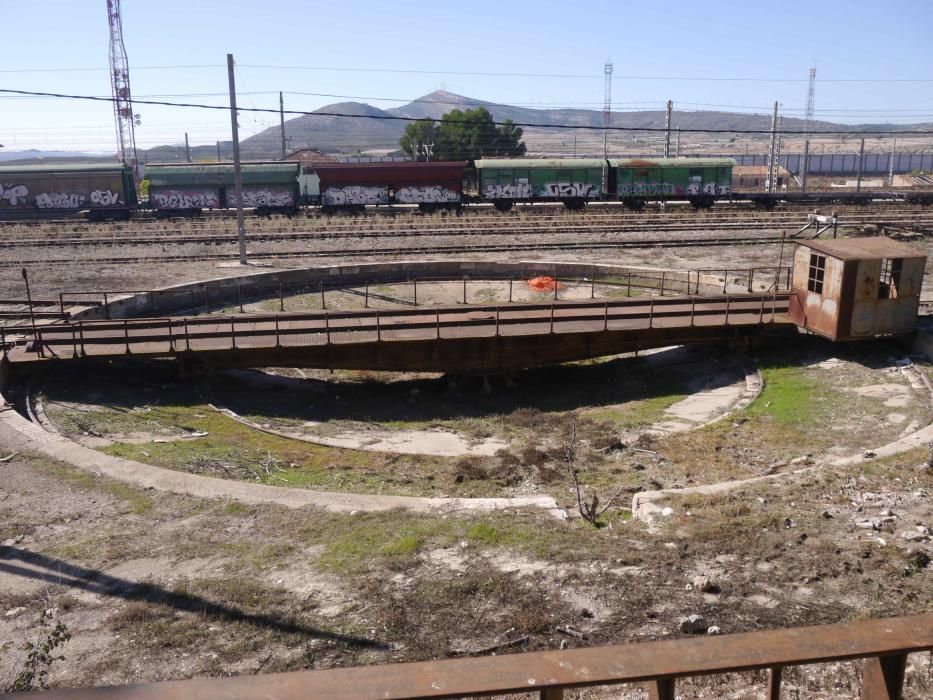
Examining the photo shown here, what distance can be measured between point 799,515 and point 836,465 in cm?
219

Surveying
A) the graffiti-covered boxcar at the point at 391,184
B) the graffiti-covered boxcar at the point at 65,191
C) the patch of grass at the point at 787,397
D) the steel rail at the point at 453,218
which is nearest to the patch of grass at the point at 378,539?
the patch of grass at the point at 787,397

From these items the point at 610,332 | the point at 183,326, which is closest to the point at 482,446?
the point at 610,332

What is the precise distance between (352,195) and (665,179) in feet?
66.1

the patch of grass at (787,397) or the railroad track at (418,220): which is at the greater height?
the railroad track at (418,220)

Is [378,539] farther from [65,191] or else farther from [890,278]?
[65,191]

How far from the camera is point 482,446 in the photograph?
587 inches

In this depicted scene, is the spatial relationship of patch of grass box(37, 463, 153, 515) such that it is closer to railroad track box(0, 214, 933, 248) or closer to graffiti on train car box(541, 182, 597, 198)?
railroad track box(0, 214, 933, 248)

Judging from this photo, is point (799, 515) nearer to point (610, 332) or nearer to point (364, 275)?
point (610, 332)

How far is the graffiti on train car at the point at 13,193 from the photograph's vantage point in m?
51.1

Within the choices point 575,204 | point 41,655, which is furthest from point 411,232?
point 41,655

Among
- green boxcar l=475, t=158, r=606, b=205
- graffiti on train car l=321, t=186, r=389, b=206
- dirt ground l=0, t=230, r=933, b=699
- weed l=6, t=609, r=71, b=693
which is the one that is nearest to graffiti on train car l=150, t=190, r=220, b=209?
graffiti on train car l=321, t=186, r=389, b=206

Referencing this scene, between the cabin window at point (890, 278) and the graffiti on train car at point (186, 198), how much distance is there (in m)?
41.7

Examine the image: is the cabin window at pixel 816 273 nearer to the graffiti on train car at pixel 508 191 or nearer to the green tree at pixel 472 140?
the graffiti on train car at pixel 508 191

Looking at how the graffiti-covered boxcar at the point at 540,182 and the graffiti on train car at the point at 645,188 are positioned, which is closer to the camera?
the graffiti on train car at the point at 645,188
